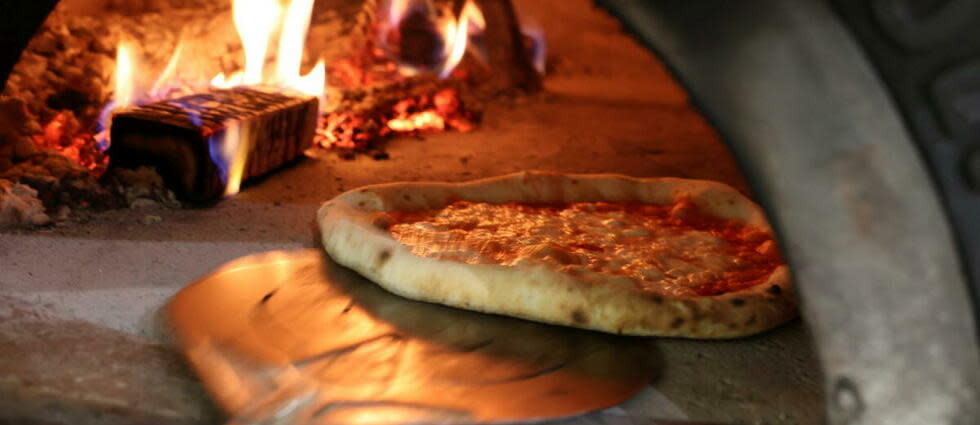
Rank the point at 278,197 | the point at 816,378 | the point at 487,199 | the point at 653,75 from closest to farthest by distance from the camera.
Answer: the point at 816,378, the point at 487,199, the point at 278,197, the point at 653,75

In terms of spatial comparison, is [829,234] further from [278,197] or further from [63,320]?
[278,197]

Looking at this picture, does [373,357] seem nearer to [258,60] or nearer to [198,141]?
[198,141]

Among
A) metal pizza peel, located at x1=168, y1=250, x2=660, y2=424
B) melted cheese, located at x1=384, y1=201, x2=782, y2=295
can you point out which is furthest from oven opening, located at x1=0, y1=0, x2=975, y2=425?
melted cheese, located at x1=384, y1=201, x2=782, y2=295

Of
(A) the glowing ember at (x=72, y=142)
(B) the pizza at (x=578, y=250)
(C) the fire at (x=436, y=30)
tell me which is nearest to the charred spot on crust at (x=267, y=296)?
(B) the pizza at (x=578, y=250)

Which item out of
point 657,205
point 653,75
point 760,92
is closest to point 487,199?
point 657,205

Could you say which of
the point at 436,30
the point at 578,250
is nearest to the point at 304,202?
the point at 578,250
